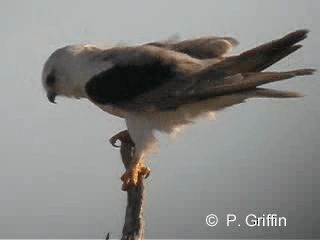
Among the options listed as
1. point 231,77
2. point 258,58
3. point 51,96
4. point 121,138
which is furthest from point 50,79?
point 258,58

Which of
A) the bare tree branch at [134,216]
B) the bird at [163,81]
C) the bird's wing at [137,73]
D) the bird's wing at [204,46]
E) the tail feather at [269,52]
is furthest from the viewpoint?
the bird's wing at [204,46]

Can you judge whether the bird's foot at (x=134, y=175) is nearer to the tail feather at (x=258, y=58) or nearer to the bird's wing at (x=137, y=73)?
the bird's wing at (x=137, y=73)

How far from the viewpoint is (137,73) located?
309 centimetres

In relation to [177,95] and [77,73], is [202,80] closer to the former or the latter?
[177,95]

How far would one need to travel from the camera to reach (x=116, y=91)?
10.2 feet

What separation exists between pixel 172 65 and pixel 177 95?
0.42ft

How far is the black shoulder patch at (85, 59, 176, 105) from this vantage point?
3080 mm

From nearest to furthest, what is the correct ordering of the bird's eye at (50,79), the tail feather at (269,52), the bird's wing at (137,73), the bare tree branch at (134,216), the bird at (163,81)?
the bare tree branch at (134,216) < the tail feather at (269,52) < the bird at (163,81) < the bird's wing at (137,73) < the bird's eye at (50,79)

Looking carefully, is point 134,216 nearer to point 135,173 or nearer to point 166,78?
point 135,173

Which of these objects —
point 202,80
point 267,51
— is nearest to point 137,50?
point 202,80

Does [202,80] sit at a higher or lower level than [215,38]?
lower

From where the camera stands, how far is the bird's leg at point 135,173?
2993 millimetres

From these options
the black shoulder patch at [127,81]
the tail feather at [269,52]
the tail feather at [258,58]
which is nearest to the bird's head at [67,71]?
the black shoulder patch at [127,81]

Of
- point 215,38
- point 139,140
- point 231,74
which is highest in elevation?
point 215,38
